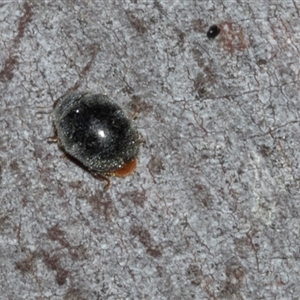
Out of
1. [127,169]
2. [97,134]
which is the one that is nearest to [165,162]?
[127,169]

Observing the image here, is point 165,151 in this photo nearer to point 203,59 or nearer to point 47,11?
point 203,59

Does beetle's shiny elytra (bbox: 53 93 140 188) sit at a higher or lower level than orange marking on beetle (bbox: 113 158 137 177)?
higher

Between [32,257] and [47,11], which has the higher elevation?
[47,11]

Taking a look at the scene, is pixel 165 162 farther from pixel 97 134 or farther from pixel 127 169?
pixel 97 134

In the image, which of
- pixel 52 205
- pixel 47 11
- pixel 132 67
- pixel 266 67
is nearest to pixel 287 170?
pixel 266 67

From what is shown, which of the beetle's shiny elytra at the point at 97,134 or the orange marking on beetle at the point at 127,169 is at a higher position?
the beetle's shiny elytra at the point at 97,134
